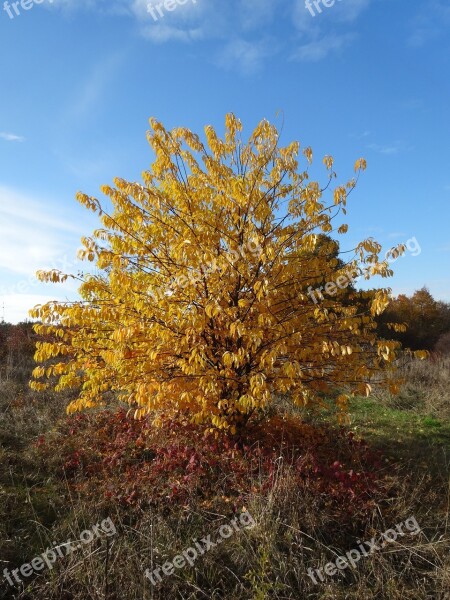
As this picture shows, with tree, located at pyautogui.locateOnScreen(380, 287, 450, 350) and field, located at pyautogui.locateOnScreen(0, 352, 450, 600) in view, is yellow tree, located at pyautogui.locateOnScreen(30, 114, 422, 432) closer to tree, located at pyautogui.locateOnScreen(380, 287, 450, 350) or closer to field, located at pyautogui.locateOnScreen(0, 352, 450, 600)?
field, located at pyautogui.locateOnScreen(0, 352, 450, 600)

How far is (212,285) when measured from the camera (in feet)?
14.3

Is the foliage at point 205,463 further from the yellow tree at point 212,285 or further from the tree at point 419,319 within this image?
the tree at point 419,319

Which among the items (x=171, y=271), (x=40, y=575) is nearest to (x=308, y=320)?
(x=171, y=271)

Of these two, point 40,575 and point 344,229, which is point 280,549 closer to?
point 40,575

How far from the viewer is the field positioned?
9.96ft

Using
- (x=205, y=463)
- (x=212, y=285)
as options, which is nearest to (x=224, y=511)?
(x=205, y=463)

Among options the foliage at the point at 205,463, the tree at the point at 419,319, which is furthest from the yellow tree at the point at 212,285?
the tree at the point at 419,319

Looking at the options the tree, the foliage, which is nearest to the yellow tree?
the foliage

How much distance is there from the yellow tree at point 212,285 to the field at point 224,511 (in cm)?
82

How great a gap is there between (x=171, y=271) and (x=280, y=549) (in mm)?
2937

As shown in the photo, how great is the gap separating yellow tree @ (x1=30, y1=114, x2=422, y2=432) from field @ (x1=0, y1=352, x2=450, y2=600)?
32.3 inches

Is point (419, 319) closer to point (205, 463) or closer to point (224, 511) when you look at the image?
point (205, 463)

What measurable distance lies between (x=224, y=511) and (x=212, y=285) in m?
2.39

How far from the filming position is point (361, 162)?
4.34 meters
